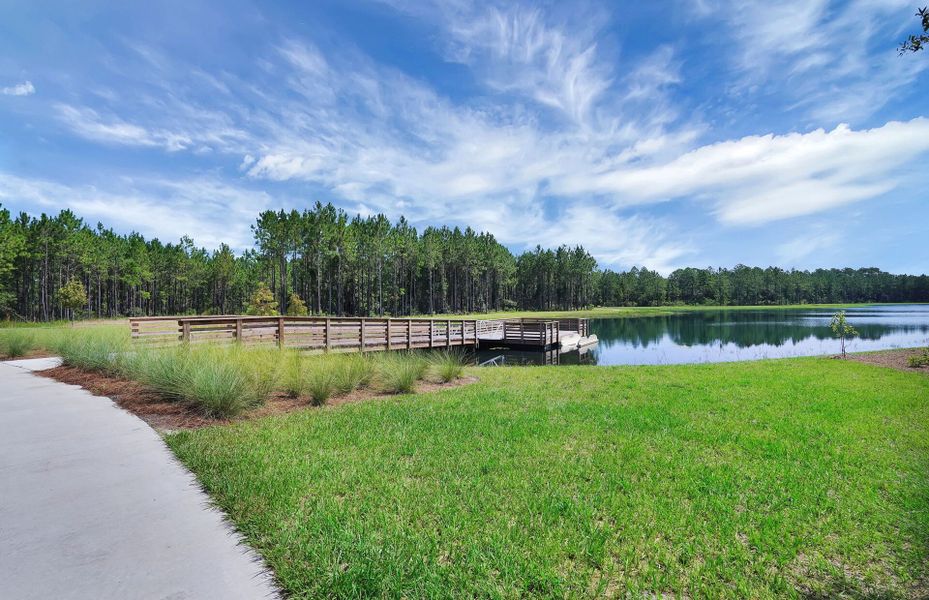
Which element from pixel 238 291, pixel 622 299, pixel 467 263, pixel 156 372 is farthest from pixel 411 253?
pixel 622 299

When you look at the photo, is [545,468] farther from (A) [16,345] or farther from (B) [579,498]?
(A) [16,345]

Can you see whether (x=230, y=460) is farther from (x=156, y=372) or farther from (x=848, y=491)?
(x=848, y=491)

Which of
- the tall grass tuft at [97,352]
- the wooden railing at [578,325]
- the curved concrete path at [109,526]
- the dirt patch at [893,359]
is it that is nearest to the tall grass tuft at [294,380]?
the curved concrete path at [109,526]

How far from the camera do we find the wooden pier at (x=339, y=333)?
14.5 metres

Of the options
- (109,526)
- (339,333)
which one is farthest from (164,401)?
(339,333)

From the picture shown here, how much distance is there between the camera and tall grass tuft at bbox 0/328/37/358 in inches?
605

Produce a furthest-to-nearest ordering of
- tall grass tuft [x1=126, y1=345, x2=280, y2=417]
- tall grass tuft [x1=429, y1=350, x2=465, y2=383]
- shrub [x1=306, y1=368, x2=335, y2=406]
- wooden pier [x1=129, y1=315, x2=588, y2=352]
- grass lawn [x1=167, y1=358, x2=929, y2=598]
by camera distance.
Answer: wooden pier [x1=129, y1=315, x2=588, y2=352]
tall grass tuft [x1=429, y1=350, x2=465, y2=383]
shrub [x1=306, y1=368, x2=335, y2=406]
tall grass tuft [x1=126, y1=345, x2=280, y2=417]
grass lawn [x1=167, y1=358, x2=929, y2=598]

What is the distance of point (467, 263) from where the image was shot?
250ft

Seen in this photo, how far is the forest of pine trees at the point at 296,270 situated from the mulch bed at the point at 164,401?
129 feet

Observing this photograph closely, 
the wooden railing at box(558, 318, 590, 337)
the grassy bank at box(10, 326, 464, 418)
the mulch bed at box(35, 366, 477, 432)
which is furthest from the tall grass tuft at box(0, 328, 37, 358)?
the wooden railing at box(558, 318, 590, 337)

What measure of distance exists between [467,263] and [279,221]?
33.9 meters

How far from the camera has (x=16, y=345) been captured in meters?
15.5

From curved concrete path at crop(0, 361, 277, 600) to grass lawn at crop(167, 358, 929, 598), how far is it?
0.90 feet

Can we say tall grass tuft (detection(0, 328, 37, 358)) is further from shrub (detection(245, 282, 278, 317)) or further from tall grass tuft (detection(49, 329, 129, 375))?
shrub (detection(245, 282, 278, 317))
